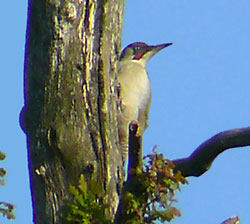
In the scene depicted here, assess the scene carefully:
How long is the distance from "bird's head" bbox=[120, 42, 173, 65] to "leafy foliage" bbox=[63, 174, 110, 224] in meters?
3.66

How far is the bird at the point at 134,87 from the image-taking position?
218 inches

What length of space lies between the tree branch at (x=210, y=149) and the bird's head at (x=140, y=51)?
306 cm

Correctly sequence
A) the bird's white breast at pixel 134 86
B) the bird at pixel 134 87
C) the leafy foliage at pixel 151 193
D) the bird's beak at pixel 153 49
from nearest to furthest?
the leafy foliage at pixel 151 193, the bird at pixel 134 87, the bird's white breast at pixel 134 86, the bird's beak at pixel 153 49

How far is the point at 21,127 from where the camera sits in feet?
16.3

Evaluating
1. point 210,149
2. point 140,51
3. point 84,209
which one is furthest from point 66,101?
point 140,51

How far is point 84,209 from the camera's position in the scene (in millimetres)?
4637

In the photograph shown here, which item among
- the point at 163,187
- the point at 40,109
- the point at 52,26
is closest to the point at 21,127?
the point at 40,109

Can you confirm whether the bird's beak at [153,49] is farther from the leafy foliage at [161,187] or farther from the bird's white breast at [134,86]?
the leafy foliage at [161,187]

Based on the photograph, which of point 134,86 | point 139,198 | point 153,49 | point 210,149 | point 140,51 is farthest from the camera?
point 153,49

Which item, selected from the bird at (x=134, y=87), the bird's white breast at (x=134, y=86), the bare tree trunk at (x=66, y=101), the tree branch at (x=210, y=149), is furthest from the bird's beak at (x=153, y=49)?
the bare tree trunk at (x=66, y=101)

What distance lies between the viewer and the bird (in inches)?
218

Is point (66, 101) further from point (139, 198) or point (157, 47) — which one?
point (157, 47)

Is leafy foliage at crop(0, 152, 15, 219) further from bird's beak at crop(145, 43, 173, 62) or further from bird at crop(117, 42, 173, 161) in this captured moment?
bird's beak at crop(145, 43, 173, 62)

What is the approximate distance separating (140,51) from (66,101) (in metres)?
3.87
